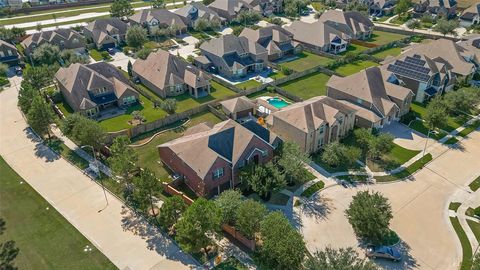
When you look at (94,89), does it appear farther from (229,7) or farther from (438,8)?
(438,8)

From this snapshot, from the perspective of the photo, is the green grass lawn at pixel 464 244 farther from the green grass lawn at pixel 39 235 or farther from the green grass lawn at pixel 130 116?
the green grass lawn at pixel 130 116

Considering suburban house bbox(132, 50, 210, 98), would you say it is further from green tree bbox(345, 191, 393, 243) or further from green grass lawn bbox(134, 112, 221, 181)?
green tree bbox(345, 191, 393, 243)

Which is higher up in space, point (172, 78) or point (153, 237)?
point (172, 78)

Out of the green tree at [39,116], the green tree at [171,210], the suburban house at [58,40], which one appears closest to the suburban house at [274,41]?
the suburban house at [58,40]

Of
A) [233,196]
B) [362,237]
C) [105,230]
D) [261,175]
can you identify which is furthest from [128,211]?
[362,237]

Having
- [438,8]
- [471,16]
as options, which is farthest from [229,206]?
[438,8]

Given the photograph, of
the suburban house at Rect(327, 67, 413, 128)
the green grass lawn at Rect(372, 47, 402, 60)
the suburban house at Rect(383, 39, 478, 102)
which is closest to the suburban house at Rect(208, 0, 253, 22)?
the green grass lawn at Rect(372, 47, 402, 60)
